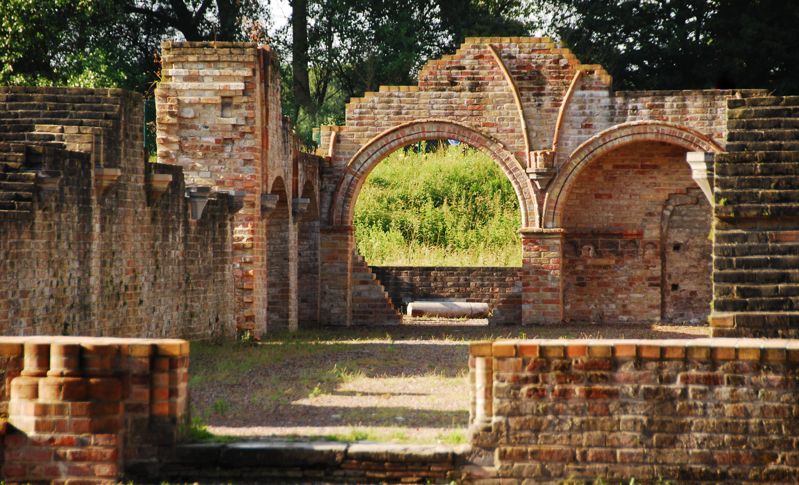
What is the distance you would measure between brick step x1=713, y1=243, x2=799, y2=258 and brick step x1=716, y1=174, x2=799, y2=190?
528 mm

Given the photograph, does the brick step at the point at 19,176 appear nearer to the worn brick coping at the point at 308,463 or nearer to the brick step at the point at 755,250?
the worn brick coping at the point at 308,463

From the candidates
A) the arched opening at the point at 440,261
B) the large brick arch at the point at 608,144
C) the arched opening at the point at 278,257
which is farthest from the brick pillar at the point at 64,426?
the large brick arch at the point at 608,144

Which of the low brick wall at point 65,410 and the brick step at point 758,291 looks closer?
the low brick wall at point 65,410

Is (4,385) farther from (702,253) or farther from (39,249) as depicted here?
(702,253)

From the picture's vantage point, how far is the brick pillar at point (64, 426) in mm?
6578

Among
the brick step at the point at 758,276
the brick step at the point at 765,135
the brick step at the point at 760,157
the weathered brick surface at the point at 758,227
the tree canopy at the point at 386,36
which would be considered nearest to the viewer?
the weathered brick surface at the point at 758,227

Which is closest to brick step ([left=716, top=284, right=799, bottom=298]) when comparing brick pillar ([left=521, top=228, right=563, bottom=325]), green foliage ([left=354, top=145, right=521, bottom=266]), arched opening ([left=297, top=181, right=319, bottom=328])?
brick pillar ([left=521, top=228, right=563, bottom=325])

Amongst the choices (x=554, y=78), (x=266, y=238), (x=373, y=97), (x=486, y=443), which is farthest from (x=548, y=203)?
(x=486, y=443)

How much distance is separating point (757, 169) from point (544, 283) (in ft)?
39.7

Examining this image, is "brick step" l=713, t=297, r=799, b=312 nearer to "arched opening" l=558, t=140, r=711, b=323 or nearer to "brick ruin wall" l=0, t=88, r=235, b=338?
"brick ruin wall" l=0, t=88, r=235, b=338

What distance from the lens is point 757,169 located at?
901cm

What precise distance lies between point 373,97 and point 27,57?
963 centimetres

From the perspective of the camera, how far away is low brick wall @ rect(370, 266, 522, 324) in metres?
23.9

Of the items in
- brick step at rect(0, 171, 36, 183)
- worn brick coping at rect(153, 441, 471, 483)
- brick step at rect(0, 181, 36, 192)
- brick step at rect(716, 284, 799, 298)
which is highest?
brick step at rect(0, 171, 36, 183)
